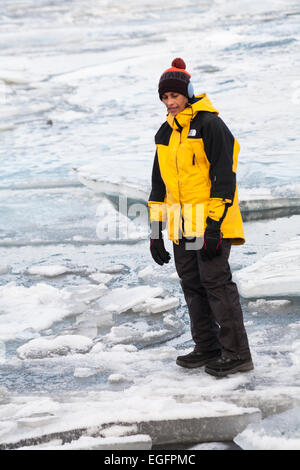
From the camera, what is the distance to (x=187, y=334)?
372 cm

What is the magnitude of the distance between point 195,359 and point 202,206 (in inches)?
29.3

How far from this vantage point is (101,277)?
4707 mm

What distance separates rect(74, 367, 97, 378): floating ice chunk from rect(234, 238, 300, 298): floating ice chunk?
1.21 meters

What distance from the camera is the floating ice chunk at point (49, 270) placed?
4.84 meters

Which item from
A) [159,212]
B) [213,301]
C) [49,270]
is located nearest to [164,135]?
[159,212]

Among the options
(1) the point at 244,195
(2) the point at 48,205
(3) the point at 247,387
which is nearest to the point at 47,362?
(3) the point at 247,387

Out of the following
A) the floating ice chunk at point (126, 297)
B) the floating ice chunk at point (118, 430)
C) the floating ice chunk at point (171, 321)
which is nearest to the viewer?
the floating ice chunk at point (118, 430)

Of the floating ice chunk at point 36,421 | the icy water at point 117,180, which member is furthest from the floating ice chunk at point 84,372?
the floating ice chunk at point 36,421

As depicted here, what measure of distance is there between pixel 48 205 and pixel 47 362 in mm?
3372

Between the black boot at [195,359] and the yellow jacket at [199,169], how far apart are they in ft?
1.82

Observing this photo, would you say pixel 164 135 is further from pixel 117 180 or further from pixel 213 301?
pixel 117 180

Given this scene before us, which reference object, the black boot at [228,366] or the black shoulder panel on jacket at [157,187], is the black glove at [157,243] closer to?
the black shoulder panel on jacket at [157,187]

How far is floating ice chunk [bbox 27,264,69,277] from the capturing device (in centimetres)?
484

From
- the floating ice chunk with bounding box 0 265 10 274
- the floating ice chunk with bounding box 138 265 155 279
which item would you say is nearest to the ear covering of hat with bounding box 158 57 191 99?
the floating ice chunk with bounding box 138 265 155 279
